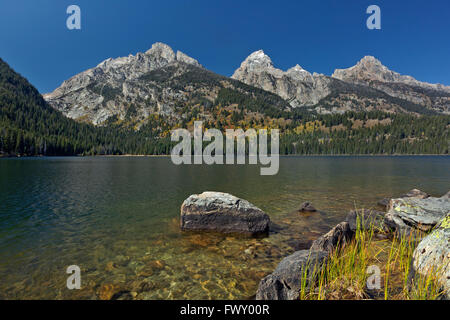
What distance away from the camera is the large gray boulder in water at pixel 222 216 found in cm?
1669

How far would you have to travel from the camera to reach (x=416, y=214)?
14.6 m

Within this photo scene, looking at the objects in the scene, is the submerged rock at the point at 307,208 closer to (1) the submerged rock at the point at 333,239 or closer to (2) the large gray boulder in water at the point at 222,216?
(2) the large gray boulder in water at the point at 222,216

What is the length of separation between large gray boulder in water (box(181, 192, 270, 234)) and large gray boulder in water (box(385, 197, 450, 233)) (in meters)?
9.15

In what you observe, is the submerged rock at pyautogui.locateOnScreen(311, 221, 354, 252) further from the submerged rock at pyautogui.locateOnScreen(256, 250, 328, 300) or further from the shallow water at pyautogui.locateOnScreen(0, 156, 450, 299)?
the shallow water at pyautogui.locateOnScreen(0, 156, 450, 299)

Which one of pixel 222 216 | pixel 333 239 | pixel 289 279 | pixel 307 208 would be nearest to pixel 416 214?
pixel 333 239

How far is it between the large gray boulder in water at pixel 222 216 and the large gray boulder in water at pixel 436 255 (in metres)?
9.45

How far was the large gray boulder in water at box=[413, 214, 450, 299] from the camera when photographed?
7.02 metres

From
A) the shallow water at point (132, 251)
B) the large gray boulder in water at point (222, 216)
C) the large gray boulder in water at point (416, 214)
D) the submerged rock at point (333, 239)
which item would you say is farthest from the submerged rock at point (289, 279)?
the large gray boulder in water at point (416, 214)

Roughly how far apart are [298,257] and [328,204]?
1915 centimetres

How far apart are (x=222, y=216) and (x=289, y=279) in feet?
30.1

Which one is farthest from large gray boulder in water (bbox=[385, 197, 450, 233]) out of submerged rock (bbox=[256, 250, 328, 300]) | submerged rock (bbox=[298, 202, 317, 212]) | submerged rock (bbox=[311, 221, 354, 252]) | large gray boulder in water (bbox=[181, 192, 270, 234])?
submerged rock (bbox=[256, 250, 328, 300])
